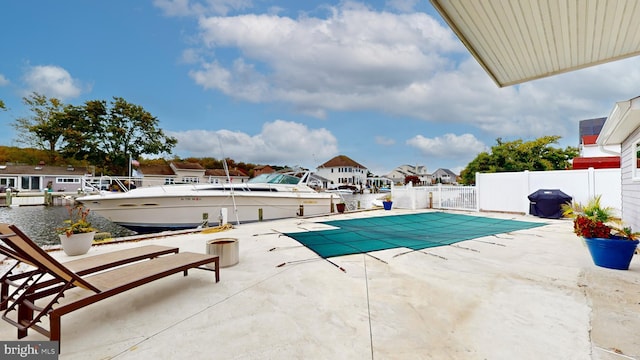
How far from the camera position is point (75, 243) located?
178 inches

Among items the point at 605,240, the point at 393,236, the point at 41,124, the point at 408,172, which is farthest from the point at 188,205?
the point at 408,172

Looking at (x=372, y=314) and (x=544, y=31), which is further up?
(x=544, y=31)

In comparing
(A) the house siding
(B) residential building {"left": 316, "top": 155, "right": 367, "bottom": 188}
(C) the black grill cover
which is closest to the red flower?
(A) the house siding

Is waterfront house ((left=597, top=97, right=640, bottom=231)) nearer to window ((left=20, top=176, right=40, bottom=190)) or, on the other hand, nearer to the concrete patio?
the concrete patio

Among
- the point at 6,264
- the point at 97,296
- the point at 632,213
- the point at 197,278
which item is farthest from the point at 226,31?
the point at 632,213

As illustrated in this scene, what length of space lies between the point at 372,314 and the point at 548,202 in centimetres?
1007

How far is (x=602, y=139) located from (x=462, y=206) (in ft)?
20.3

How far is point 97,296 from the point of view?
78.2 inches

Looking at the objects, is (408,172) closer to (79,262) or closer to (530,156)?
(530,156)

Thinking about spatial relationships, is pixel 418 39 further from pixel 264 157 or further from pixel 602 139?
pixel 264 157

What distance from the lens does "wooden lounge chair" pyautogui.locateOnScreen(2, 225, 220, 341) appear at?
177 centimetres

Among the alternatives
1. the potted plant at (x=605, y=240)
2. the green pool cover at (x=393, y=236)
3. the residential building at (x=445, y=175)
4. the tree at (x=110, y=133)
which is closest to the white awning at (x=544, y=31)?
the potted plant at (x=605, y=240)
